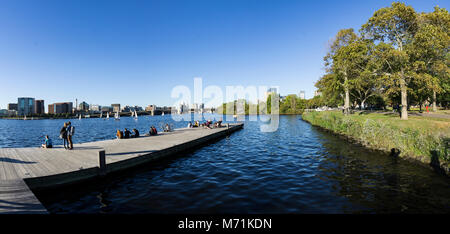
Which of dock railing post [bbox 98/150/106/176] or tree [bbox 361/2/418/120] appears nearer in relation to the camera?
dock railing post [bbox 98/150/106/176]

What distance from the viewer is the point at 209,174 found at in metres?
12.5

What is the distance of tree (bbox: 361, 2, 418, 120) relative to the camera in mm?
24578

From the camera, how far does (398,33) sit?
88.0 feet

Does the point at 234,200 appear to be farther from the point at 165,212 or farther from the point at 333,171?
the point at 333,171

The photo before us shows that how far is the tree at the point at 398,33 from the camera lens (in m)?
24.6

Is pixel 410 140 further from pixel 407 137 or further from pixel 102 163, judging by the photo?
pixel 102 163

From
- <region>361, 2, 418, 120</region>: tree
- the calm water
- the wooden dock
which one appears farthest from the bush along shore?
the wooden dock

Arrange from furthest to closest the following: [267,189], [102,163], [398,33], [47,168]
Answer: [398,33] < [102,163] < [47,168] < [267,189]

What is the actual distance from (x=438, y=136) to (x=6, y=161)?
26247 millimetres

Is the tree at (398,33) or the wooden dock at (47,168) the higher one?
the tree at (398,33)

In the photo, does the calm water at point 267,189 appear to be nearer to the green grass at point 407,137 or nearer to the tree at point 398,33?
the green grass at point 407,137

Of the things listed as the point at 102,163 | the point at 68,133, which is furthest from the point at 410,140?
the point at 68,133

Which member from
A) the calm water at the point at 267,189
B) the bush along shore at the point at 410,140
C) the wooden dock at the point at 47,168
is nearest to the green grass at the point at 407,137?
the bush along shore at the point at 410,140

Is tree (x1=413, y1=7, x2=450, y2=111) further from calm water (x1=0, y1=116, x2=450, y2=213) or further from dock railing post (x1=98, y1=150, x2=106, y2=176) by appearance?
dock railing post (x1=98, y1=150, x2=106, y2=176)
